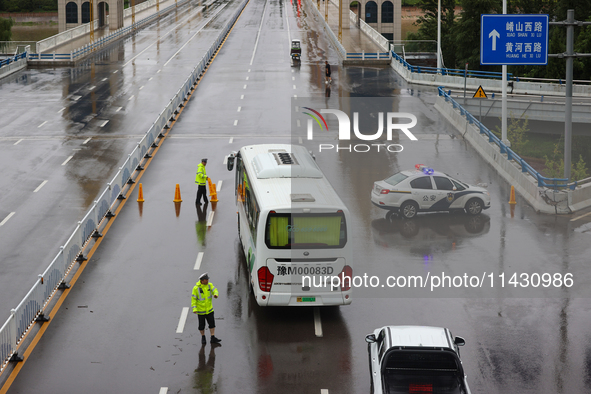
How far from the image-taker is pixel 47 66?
6203cm

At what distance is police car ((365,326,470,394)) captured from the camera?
11508 mm

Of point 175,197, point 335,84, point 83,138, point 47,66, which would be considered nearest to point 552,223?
point 175,197

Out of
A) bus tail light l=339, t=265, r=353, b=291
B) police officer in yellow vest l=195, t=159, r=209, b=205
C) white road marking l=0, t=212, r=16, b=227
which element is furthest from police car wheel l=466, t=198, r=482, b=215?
white road marking l=0, t=212, r=16, b=227

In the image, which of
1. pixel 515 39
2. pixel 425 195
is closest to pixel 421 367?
pixel 425 195

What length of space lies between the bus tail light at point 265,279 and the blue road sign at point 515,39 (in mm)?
17634

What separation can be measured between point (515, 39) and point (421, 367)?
20804 mm

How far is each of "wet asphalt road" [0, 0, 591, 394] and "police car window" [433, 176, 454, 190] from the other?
43.2 inches

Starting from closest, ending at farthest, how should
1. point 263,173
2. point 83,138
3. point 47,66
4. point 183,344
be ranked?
point 183,344
point 263,173
point 83,138
point 47,66

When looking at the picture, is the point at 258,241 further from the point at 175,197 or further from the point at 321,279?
the point at 175,197

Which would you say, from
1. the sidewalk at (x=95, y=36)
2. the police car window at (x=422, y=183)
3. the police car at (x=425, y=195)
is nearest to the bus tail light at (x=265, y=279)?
the police car at (x=425, y=195)

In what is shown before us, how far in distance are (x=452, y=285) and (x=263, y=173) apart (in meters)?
5.86

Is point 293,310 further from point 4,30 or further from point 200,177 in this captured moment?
point 4,30

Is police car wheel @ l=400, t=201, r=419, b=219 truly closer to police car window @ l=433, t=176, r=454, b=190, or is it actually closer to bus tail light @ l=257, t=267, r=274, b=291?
police car window @ l=433, t=176, r=454, b=190

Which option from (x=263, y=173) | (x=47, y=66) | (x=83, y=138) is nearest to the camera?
(x=263, y=173)
